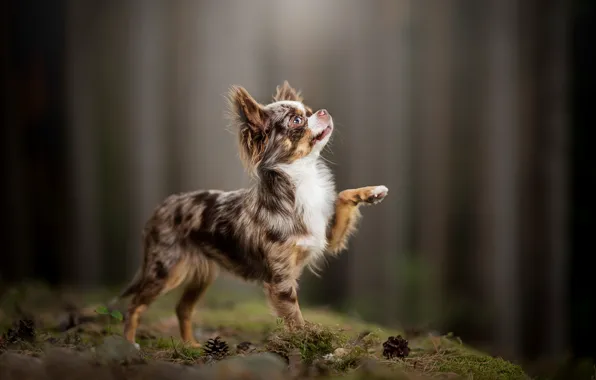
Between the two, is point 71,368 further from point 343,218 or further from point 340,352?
point 343,218

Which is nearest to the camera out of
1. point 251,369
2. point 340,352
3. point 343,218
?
point 251,369

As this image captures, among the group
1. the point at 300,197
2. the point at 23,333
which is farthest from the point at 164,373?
the point at 23,333

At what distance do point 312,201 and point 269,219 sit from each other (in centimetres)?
24

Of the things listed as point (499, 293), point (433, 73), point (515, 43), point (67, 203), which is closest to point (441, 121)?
point (433, 73)

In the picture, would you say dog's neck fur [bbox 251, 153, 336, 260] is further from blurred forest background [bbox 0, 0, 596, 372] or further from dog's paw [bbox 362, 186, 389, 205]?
blurred forest background [bbox 0, 0, 596, 372]

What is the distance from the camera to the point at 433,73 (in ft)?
26.5

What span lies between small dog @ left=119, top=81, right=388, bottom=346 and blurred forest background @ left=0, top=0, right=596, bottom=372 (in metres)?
3.36

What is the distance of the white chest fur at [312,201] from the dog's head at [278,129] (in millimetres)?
58

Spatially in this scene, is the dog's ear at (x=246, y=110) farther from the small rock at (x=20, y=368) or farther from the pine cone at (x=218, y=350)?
the small rock at (x=20, y=368)

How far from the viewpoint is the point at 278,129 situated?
344 cm

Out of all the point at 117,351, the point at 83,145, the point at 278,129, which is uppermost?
the point at 278,129

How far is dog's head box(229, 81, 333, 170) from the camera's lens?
341cm

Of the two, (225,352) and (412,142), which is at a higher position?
(412,142)

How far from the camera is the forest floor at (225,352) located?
8.18 feet
